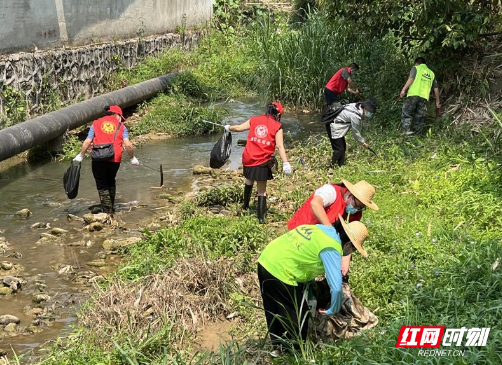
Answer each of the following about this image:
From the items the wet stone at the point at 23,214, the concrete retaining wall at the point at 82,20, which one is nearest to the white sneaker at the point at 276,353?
the wet stone at the point at 23,214

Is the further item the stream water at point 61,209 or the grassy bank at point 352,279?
the stream water at point 61,209

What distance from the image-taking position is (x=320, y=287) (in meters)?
4.90

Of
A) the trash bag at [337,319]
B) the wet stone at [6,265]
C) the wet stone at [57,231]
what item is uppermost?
the trash bag at [337,319]

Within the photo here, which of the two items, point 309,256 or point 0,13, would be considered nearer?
point 309,256

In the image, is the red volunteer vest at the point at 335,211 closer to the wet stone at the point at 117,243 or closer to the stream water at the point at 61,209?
the stream water at the point at 61,209

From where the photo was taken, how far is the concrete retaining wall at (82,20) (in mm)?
12789

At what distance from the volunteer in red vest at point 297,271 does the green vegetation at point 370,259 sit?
0.21m

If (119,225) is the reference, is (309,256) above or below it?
above

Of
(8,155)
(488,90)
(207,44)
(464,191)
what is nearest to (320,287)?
(464,191)

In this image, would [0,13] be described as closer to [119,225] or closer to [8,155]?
[8,155]

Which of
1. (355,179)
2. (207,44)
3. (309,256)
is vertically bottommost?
(207,44)

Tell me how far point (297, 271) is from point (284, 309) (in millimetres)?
347

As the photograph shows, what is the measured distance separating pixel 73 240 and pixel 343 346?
15.1 ft

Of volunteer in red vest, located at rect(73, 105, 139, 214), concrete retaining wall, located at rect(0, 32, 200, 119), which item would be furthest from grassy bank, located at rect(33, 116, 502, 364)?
concrete retaining wall, located at rect(0, 32, 200, 119)
